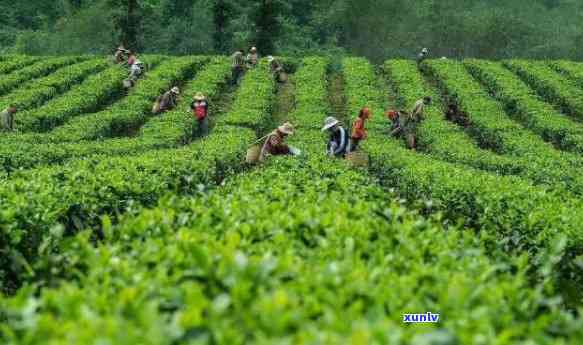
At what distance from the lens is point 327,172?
10.7 metres

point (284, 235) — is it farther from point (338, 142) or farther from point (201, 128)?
point (201, 128)

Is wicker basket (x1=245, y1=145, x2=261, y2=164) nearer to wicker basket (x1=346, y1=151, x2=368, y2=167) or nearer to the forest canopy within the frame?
wicker basket (x1=346, y1=151, x2=368, y2=167)

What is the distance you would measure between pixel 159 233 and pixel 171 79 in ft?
79.4

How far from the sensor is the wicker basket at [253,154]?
563 inches

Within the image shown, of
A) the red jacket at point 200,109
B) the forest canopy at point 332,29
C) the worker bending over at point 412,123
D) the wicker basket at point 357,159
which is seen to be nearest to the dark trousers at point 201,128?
the red jacket at point 200,109

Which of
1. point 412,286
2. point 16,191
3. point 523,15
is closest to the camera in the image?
point 412,286

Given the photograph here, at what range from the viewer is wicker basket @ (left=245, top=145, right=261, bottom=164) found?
14.3 metres

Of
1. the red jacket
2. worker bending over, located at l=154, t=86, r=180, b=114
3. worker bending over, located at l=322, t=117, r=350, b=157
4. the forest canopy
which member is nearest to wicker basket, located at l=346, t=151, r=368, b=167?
worker bending over, located at l=322, t=117, r=350, b=157

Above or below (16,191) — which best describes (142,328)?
above

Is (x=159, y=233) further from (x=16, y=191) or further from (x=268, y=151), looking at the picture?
(x=268, y=151)

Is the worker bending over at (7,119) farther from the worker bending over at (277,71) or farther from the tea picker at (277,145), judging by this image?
the worker bending over at (277,71)

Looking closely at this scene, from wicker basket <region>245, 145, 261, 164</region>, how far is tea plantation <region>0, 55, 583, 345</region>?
2.70 ft

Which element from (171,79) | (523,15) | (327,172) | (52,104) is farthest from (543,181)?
(523,15)

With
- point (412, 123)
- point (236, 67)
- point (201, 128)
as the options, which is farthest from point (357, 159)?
point (236, 67)
